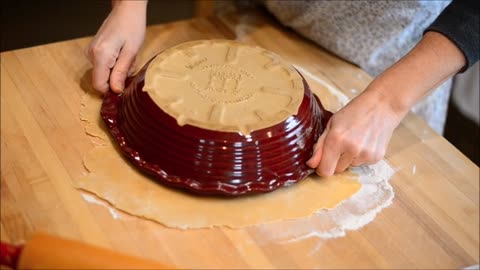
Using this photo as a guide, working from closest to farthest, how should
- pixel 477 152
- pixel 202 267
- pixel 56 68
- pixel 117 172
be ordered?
pixel 202 267 < pixel 117 172 < pixel 56 68 < pixel 477 152

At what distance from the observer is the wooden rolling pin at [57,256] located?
0.65 m

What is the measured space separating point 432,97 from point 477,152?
2.14 feet

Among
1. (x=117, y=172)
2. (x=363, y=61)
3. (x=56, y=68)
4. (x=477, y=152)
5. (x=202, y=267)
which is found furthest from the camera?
(x=477, y=152)

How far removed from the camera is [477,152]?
6.09ft

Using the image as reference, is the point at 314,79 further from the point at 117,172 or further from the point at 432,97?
the point at 117,172

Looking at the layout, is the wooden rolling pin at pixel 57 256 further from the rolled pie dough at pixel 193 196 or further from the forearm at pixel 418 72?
the forearm at pixel 418 72

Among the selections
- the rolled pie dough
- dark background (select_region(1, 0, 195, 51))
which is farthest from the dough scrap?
dark background (select_region(1, 0, 195, 51))

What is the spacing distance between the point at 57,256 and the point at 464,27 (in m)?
0.71

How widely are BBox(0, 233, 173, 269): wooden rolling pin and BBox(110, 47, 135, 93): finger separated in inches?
16.1

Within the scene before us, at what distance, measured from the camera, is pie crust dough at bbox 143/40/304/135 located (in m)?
0.87

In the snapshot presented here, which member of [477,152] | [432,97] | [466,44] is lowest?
[477,152]

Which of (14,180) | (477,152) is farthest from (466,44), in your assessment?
(477,152)

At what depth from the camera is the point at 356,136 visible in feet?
3.00

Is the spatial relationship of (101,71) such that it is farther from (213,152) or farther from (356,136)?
(356,136)
